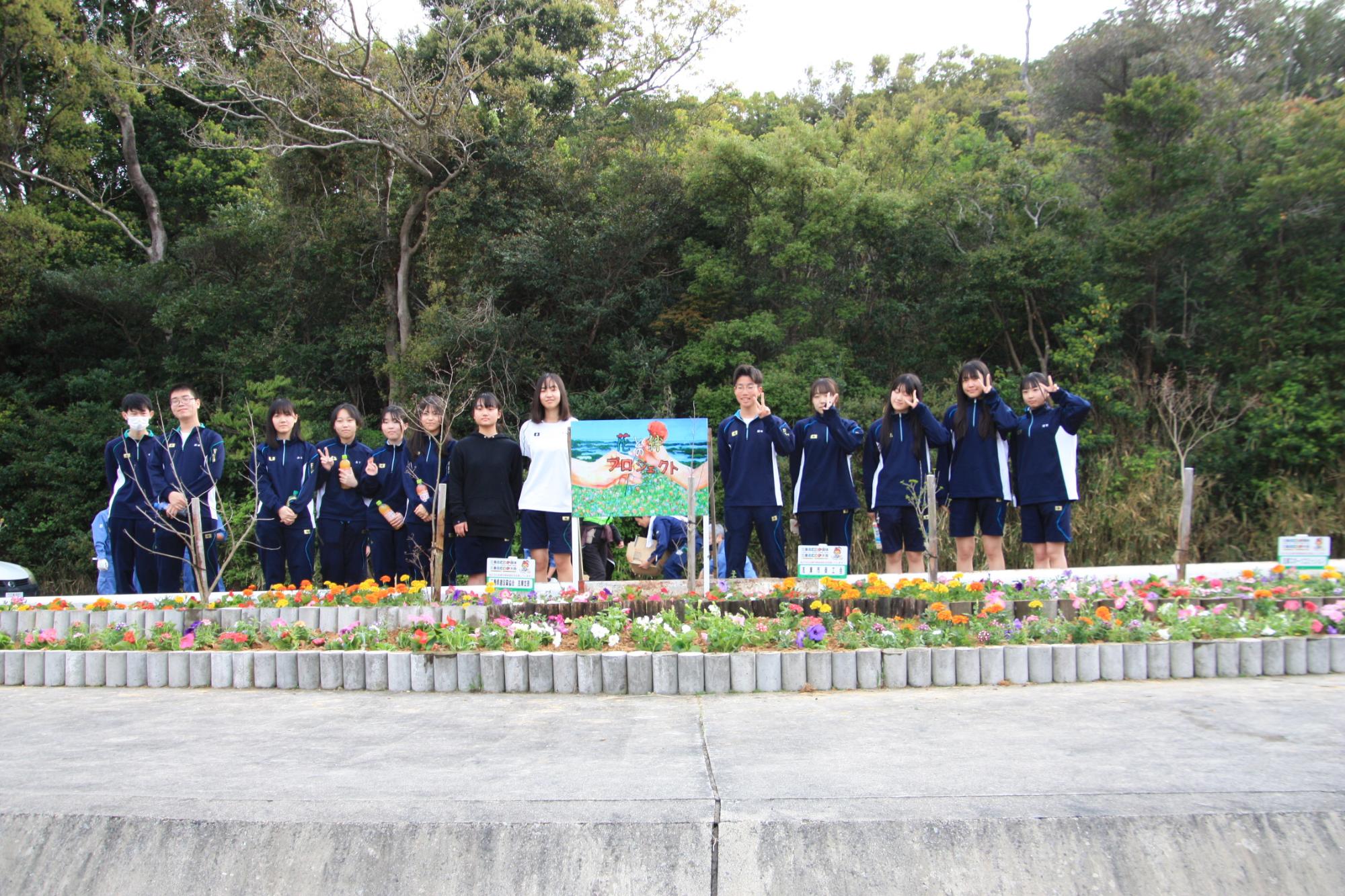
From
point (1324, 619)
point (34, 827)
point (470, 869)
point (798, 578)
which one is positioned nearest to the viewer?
point (470, 869)

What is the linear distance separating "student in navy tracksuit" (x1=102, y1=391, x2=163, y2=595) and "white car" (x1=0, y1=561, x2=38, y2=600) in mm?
3408

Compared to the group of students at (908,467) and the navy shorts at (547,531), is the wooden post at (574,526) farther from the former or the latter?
the group of students at (908,467)

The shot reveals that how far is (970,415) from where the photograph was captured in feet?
23.2

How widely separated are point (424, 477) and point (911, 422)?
11.8ft

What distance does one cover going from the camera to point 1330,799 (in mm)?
2631

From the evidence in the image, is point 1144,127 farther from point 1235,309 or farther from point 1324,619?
point 1324,619

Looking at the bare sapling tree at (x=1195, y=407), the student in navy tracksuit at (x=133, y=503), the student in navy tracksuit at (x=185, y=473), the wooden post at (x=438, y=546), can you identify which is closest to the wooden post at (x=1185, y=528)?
the wooden post at (x=438, y=546)

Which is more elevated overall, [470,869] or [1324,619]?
[1324,619]

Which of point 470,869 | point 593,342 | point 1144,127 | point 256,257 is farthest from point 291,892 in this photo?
point 256,257

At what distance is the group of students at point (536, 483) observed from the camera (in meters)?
6.84

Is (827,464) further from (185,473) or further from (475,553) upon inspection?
(185,473)

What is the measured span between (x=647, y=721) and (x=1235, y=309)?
10762 mm

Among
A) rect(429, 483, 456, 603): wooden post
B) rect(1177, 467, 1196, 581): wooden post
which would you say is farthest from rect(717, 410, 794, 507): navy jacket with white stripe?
rect(1177, 467, 1196, 581): wooden post

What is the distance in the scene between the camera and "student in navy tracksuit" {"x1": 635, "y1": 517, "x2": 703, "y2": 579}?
26.0 feet
